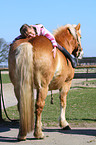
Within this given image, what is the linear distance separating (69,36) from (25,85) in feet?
6.56

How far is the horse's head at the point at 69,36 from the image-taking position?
5291 millimetres

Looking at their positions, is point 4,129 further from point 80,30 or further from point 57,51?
point 80,30

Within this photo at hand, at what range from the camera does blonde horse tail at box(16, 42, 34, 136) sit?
3.83 metres

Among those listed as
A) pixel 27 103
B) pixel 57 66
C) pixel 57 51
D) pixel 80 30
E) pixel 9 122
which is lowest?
pixel 9 122

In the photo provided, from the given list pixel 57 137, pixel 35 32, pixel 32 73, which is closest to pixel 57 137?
pixel 57 137

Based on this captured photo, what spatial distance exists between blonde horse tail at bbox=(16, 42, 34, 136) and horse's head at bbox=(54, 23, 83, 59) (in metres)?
1.47

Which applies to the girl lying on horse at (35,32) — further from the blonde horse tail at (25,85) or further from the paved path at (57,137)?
the paved path at (57,137)

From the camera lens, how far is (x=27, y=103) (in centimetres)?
385

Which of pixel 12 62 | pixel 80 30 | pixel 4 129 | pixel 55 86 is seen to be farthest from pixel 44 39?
pixel 4 129

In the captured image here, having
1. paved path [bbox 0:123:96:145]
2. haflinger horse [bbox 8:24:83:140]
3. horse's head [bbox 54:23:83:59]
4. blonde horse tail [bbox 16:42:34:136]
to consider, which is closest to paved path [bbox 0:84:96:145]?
paved path [bbox 0:123:96:145]

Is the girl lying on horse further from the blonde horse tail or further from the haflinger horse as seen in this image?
the blonde horse tail

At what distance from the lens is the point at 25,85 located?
12.8 ft

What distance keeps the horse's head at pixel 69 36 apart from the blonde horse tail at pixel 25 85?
147 cm

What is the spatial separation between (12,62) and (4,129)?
1727mm
